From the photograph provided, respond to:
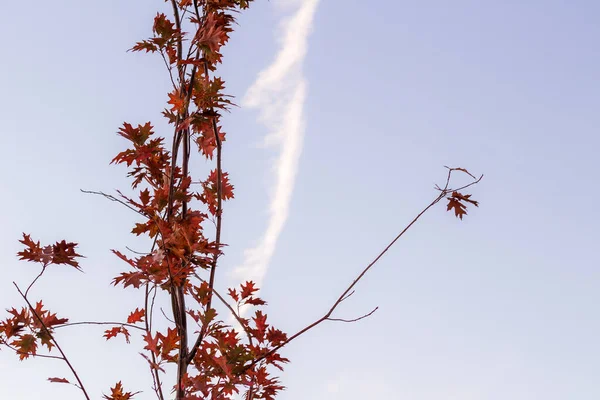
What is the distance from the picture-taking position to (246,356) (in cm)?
428

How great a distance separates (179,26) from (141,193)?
1.42 meters

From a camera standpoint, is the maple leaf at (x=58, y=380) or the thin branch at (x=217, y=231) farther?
the thin branch at (x=217, y=231)

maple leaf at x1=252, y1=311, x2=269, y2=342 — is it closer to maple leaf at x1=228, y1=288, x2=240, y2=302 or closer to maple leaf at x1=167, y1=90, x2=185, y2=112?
maple leaf at x1=228, y1=288, x2=240, y2=302

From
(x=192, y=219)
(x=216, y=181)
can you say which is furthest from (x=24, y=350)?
(x=216, y=181)

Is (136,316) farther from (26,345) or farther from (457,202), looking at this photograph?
(457,202)

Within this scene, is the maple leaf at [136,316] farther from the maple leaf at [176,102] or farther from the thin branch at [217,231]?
the maple leaf at [176,102]

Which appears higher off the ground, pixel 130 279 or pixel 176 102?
pixel 176 102

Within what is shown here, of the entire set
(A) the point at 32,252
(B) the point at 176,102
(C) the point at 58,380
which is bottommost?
(C) the point at 58,380

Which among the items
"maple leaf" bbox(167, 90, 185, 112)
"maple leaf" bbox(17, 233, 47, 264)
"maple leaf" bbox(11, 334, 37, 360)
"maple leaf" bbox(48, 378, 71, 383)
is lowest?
"maple leaf" bbox(48, 378, 71, 383)

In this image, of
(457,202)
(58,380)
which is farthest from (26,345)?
(457,202)

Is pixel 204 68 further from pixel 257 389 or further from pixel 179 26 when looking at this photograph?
pixel 257 389

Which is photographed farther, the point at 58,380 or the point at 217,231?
the point at 217,231

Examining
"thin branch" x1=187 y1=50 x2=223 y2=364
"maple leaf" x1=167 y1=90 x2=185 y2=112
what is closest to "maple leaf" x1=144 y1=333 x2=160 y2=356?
"thin branch" x1=187 y1=50 x2=223 y2=364

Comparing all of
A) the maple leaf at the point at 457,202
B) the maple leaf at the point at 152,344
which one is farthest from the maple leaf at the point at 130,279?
the maple leaf at the point at 457,202
